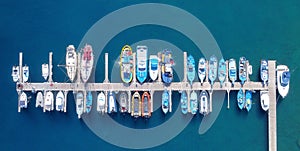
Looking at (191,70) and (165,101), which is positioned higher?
(191,70)

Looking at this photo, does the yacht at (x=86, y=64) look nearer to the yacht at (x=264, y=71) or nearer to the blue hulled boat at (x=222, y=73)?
the blue hulled boat at (x=222, y=73)

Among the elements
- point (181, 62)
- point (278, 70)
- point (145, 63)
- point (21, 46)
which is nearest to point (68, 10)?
point (21, 46)

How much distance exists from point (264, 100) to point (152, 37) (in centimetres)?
181

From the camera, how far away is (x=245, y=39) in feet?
21.1

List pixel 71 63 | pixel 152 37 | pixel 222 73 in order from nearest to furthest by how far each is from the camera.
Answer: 1. pixel 71 63
2. pixel 222 73
3. pixel 152 37

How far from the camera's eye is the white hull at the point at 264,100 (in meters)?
6.28

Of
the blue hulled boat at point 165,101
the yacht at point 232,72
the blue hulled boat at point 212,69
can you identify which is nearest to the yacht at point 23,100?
the blue hulled boat at point 165,101

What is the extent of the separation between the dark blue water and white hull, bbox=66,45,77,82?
19 centimetres

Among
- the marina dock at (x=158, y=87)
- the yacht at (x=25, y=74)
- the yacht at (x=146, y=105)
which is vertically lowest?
the yacht at (x=146, y=105)

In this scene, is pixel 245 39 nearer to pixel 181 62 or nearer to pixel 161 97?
pixel 181 62

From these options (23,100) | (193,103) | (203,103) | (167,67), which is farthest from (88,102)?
(203,103)

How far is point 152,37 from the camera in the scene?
6.36 metres

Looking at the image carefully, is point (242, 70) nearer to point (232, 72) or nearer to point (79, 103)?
point (232, 72)

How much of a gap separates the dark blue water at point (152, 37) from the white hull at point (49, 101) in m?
0.14
